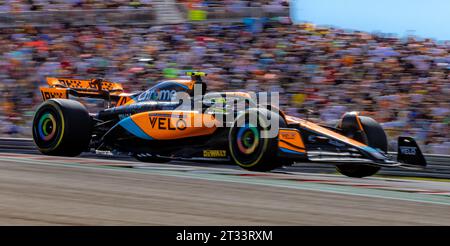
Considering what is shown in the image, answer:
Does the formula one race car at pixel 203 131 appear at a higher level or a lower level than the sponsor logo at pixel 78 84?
lower

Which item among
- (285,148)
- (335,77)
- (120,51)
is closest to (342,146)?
(285,148)

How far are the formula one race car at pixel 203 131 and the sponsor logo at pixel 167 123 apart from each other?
1 centimetres

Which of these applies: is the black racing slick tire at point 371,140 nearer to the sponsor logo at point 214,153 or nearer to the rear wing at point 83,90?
the sponsor logo at point 214,153

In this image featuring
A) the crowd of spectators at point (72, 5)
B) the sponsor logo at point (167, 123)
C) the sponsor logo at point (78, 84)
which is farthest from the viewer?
the crowd of spectators at point (72, 5)

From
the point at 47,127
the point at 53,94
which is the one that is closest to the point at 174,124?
the point at 47,127

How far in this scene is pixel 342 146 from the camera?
30.1ft

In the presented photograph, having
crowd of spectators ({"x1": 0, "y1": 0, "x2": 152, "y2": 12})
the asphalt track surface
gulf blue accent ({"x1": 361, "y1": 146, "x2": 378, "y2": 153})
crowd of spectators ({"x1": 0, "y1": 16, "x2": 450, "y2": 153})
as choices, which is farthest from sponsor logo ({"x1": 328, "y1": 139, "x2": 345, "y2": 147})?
crowd of spectators ({"x1": 0, "y1": 0, "x2": 152, "y2": 12})

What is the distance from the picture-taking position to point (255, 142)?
909cm

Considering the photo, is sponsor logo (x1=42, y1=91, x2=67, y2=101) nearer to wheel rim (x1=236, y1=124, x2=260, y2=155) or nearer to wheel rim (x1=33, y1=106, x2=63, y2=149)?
wheel rim (x1=33, y1=106, x2=63, y2=149)

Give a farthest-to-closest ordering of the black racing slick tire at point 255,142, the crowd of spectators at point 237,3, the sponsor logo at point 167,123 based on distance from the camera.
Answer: the crowd of spectators at point 237,3 → the sponsor logo at point 167,123 → the black racing slick tire at point 255,142

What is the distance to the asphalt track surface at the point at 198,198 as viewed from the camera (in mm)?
5590

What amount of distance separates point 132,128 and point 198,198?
163 inches

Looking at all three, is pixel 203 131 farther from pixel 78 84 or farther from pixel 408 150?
pixel 78 84

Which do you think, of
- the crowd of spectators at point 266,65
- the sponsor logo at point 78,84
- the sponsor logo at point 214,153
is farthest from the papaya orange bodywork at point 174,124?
the crowd of spectators at point 266,65
